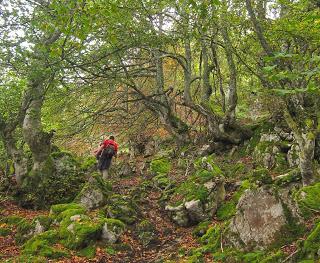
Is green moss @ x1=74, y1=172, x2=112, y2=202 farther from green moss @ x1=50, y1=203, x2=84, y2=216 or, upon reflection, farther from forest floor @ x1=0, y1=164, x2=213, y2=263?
forest floor @ x1=0, y1=164, x2=213, y2=263

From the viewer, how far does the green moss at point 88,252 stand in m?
8.29

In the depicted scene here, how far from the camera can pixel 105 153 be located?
47.8 ft

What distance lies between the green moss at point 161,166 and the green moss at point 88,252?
6980mm

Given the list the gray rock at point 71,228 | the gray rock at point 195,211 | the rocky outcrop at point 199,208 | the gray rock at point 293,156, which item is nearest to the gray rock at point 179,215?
the rocky outcrop at point 199,208

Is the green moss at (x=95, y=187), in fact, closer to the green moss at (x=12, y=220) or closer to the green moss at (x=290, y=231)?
the green moss at (x=12, y=220)

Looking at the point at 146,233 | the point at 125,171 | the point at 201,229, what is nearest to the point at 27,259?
the point at 146,233

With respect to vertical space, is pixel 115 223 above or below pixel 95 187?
below

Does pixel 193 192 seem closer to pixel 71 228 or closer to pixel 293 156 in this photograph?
pixel 71 228

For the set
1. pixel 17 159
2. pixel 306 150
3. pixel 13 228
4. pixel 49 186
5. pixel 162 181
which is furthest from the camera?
pixel 162 181

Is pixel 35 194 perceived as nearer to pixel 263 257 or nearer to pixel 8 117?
pixel 8 117

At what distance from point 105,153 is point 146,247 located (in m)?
6.12

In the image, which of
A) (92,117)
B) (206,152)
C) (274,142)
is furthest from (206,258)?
(92,117)

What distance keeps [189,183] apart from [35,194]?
5.28 metres

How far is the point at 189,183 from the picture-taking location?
11.4 meters
